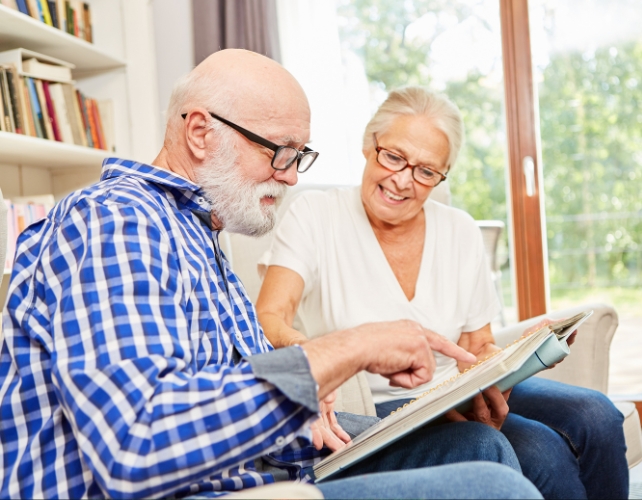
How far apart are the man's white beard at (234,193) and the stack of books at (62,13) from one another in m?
1.55

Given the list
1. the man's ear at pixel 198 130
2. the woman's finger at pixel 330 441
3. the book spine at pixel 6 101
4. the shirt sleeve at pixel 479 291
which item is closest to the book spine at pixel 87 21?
the book spine at pixel 6 101

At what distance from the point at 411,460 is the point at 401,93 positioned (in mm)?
960

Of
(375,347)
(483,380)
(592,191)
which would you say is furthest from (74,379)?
(592,191)

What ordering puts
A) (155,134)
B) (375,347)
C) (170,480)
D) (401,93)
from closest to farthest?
1. (170,480)
2. (375,347)
3. (401,93)
4. (155,134)

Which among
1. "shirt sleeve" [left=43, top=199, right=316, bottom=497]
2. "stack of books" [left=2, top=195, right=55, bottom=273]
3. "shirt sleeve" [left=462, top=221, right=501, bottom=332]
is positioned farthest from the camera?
"stack of books" [left=2, top=195, right=55, bottom=273]

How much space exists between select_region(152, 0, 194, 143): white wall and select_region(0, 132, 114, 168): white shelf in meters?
0.68

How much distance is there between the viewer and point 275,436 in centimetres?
71

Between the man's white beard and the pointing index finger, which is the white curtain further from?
the pointing index finger

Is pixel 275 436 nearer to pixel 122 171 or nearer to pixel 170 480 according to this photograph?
pixel 170 480

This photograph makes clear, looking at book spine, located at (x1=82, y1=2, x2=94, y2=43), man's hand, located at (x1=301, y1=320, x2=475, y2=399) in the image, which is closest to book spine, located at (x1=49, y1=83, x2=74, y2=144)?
book spine, located at (x1=82, y1=2, x2=94, y2=43)

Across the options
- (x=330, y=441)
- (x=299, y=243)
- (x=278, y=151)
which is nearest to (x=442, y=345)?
(x=330, y=441)

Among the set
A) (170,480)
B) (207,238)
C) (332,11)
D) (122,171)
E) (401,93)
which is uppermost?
(332,11)

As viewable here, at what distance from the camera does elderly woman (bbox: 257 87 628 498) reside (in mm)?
1591

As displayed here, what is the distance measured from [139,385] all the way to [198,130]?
1.58 ft
